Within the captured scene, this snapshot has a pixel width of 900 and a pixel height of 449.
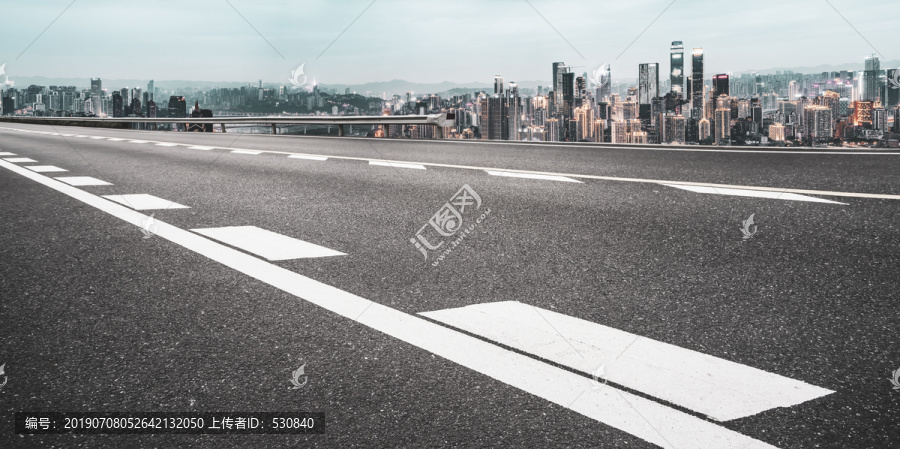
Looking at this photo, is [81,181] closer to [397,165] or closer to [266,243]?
[397,165]

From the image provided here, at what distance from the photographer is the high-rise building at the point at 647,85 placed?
19047 mm

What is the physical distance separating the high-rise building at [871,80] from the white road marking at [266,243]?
11.5 m

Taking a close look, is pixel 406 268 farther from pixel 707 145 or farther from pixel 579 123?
pixel 579 123

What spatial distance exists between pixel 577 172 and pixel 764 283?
5.06m

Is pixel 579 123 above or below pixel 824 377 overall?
above

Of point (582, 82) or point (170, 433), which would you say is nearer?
point (170, 433)

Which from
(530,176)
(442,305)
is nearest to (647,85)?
(530,176)

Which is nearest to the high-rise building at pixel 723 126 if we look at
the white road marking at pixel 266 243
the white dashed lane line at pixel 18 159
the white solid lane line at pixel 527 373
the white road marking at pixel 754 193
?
the white road marking at pixel 754 193

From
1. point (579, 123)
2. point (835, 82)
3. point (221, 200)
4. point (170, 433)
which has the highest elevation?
point (835, 82)

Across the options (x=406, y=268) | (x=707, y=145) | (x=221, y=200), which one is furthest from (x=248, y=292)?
(x=707, y=145)

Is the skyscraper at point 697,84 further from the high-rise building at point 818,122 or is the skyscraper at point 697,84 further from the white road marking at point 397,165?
the white road marking at point 397,165

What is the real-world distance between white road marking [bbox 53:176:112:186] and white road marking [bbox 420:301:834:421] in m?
6.91

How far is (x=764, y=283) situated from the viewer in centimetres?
349

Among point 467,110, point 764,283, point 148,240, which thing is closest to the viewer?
point 764,283
